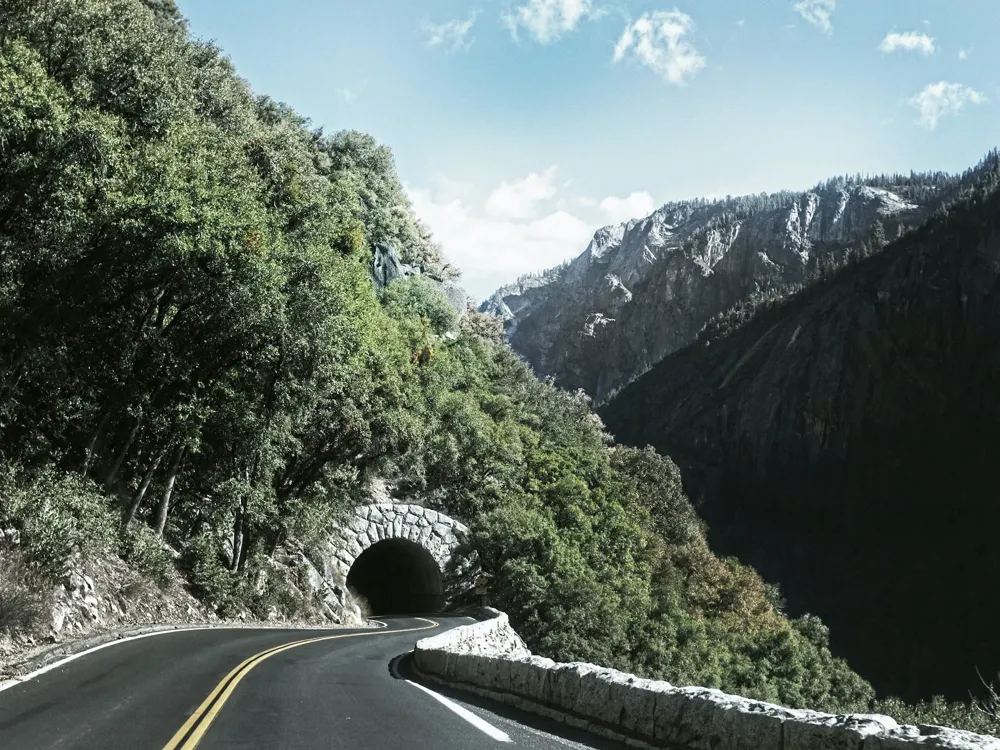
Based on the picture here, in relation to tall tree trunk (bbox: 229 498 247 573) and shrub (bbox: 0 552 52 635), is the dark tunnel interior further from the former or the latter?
shrub (bbox: 0 552 52 635)

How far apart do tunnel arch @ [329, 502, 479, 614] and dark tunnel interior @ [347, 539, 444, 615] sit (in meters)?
0.06

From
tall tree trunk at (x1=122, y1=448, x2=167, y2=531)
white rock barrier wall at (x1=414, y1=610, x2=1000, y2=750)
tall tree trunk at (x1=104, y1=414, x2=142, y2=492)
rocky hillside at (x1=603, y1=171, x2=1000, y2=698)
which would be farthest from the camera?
rocky hillside at (x1=603, y1=171, x2=1000, y2=698)

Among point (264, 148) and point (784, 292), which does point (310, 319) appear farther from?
point (784, 292)

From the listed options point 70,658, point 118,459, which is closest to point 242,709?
point 70,658

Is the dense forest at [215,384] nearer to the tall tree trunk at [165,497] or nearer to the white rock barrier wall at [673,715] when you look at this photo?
the tall tree trunk at [165,497]

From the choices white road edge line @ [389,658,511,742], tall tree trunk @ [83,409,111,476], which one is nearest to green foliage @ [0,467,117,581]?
tall tree trunk @ [83,409,111,476]

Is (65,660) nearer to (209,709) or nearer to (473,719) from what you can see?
(209,709)

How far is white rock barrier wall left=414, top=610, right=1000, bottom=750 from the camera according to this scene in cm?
559

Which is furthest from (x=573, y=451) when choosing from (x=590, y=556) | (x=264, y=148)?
(x=264, y=148)

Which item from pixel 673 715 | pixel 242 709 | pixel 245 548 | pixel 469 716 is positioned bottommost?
pixel 245 548

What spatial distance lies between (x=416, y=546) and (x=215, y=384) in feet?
74.0

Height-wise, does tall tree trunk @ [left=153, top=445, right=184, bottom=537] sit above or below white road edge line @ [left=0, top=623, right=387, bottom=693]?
above

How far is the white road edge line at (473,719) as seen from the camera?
28.2ft

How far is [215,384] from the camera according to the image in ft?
80.1
